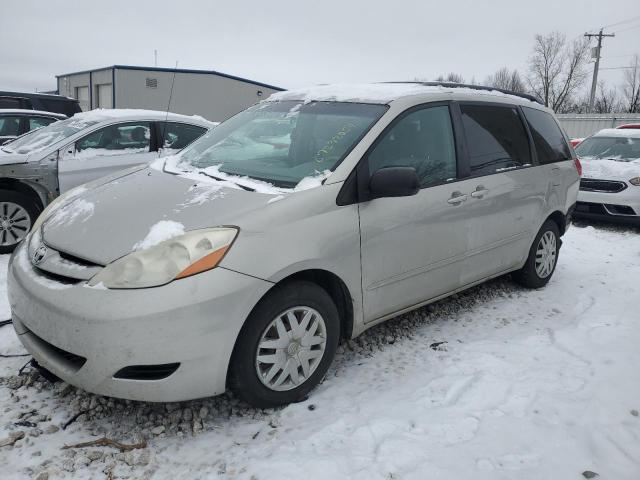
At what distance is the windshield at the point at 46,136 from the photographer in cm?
596

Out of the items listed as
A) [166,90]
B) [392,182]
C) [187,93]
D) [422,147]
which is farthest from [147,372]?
[166,90]

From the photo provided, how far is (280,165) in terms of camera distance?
3.20m

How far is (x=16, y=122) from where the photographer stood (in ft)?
27.8

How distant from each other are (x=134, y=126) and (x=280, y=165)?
380 cm

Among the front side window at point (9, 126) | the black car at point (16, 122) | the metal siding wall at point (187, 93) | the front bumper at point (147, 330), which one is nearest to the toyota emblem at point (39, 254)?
the front bumper at point (147, 330)

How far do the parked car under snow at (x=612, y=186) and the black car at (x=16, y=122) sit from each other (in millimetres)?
8552

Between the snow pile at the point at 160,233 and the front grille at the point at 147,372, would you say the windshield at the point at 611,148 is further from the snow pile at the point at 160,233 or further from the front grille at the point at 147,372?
the front grille at the point at 147,372

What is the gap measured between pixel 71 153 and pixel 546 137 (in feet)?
16.2

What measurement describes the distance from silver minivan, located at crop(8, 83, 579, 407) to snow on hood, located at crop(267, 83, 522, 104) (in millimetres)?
19

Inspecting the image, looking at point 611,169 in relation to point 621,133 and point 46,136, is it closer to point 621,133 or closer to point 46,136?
point 621,133

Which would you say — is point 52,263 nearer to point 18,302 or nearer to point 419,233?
point 18,302

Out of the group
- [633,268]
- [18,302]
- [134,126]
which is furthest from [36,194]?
[633,268]

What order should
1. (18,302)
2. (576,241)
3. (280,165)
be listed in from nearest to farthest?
(18,302), (280,165), (576,241)

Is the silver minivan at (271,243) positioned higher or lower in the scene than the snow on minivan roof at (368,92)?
lower
